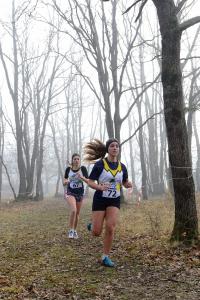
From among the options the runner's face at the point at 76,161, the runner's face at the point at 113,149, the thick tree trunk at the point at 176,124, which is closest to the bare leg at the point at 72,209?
the runner's face at the point at 76,161

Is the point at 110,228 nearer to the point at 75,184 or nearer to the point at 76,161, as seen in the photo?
the point at 75,184

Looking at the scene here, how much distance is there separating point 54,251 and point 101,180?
2.32 m

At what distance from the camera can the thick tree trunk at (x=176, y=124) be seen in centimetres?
721

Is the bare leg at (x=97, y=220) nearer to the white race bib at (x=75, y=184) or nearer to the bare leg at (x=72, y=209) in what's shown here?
the bare leg at (x=72, y=209)

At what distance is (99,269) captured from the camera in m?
6.34

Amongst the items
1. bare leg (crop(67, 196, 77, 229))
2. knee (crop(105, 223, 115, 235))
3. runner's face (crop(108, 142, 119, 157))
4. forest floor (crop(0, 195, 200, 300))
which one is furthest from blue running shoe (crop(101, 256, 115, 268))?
bare leg (crop(67, 196, 77, 229))

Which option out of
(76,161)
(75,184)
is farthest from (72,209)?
(76,161)

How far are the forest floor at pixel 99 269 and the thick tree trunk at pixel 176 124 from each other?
0.62m

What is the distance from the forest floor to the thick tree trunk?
622 millimetres

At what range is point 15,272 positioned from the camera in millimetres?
A: 6312

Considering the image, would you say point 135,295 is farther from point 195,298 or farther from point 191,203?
point 191,203

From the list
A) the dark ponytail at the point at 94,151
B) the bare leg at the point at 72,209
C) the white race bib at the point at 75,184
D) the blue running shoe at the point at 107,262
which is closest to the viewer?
the blue running shoe at the point at 107,262

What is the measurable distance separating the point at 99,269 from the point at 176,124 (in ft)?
9.24

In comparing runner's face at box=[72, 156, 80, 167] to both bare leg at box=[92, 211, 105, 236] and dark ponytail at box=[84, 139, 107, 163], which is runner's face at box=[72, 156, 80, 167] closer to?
dark ponytail at box=[84, 139, 107, 163]
